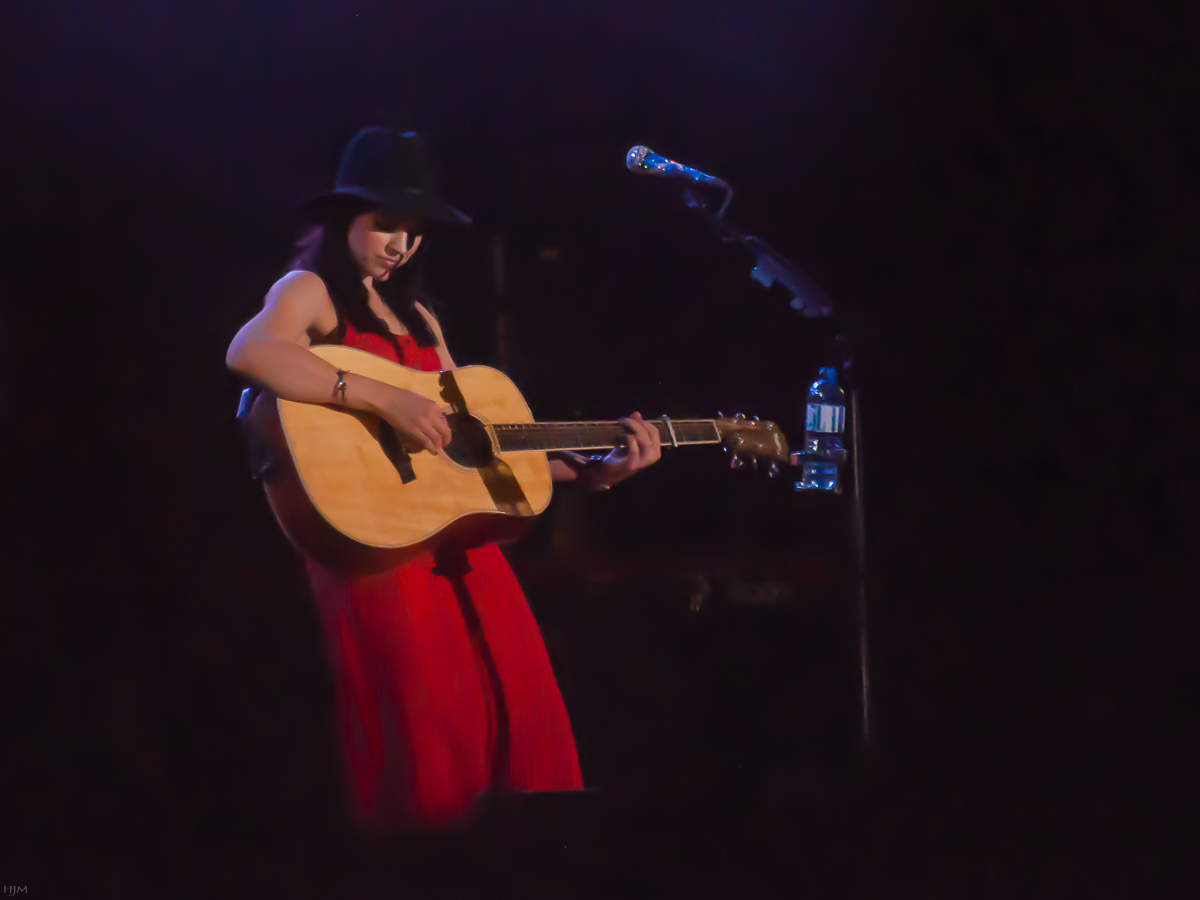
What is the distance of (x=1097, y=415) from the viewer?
269 cm

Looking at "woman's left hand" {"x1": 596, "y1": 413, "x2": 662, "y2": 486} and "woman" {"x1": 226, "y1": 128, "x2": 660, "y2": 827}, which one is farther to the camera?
"woman's left hand" {"x1": 596, "y1": 413, "x2": 662, "y2": 486}

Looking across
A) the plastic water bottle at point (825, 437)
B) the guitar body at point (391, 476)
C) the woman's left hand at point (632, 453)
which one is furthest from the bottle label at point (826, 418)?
the guitar body at point (391, 476)

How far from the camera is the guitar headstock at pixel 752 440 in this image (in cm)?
248

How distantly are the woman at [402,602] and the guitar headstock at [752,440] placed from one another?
0.75 metres

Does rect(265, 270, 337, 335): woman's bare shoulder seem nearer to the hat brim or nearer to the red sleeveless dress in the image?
the red sleeveless dress

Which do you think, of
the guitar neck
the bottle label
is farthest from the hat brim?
the bottle label

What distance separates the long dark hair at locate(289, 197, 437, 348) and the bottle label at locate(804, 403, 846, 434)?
3.71 ft

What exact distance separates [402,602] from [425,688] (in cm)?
17

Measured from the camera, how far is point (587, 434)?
2158 mm

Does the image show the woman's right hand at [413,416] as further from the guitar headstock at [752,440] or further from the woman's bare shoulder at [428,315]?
the guitar headstock at [752,440]

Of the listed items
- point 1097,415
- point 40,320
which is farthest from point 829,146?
point 40,320

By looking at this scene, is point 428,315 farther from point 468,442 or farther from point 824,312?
point 824,312

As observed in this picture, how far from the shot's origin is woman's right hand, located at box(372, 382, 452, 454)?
1.79m

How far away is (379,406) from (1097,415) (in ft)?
6.62
